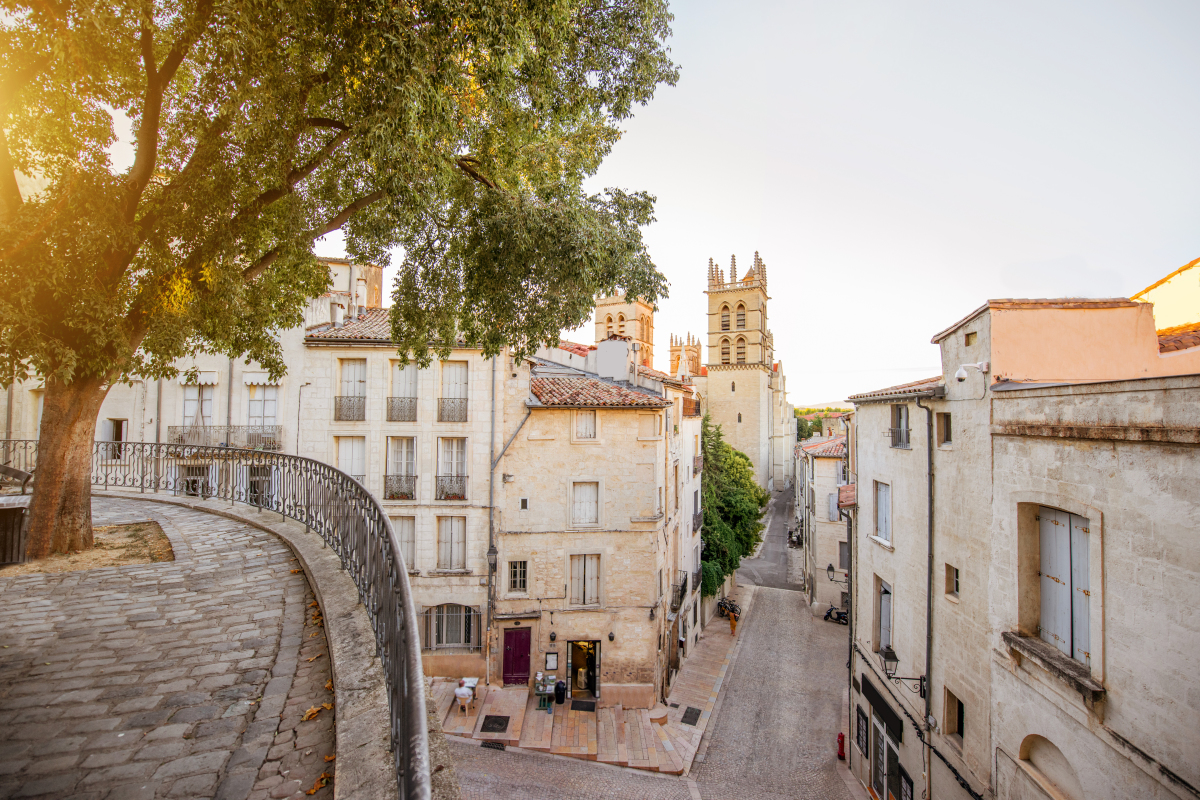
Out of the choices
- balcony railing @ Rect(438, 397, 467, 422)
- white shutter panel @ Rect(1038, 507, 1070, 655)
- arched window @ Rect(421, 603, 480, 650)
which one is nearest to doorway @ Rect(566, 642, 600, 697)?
arched window @ Rect(421, 603, 480, 650)

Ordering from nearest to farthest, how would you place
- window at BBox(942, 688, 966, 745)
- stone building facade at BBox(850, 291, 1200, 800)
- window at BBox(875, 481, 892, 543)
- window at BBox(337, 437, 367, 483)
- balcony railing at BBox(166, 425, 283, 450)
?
1. stone building facade at BBox(850, 291, 1200, 800)
2. window at BBox(942, 688, 966, 745)
3. window at BBox(875, 481, 892, 543)
4. window at BBox(337, 437, 367, 483)
5. balcony railing at BBox(166, 425, 283, 450)

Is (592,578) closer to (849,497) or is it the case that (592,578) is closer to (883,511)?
(849,497)

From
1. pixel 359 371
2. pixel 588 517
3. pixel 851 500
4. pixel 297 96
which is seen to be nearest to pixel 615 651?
pixel 588 517

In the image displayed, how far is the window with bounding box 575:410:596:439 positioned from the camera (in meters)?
19.0

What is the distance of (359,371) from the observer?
790 inches

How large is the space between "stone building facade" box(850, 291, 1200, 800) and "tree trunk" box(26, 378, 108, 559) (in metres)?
13.1

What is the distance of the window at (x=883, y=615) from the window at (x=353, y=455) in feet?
54.1

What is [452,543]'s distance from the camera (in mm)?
19219

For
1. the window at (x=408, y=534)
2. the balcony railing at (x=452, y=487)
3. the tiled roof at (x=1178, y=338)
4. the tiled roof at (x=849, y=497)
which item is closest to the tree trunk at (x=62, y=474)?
the window at (x=408, y=534)

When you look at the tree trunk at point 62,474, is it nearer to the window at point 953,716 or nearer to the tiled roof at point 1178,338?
the window at point 953,716

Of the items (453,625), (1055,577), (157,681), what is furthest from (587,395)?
(157,681)

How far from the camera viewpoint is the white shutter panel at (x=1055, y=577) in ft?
25.9

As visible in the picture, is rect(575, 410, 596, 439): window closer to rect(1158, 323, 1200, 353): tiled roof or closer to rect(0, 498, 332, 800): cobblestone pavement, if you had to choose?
rect(0, 498, 332, 800): cobblestone pavement

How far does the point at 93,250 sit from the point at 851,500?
17153 mm
